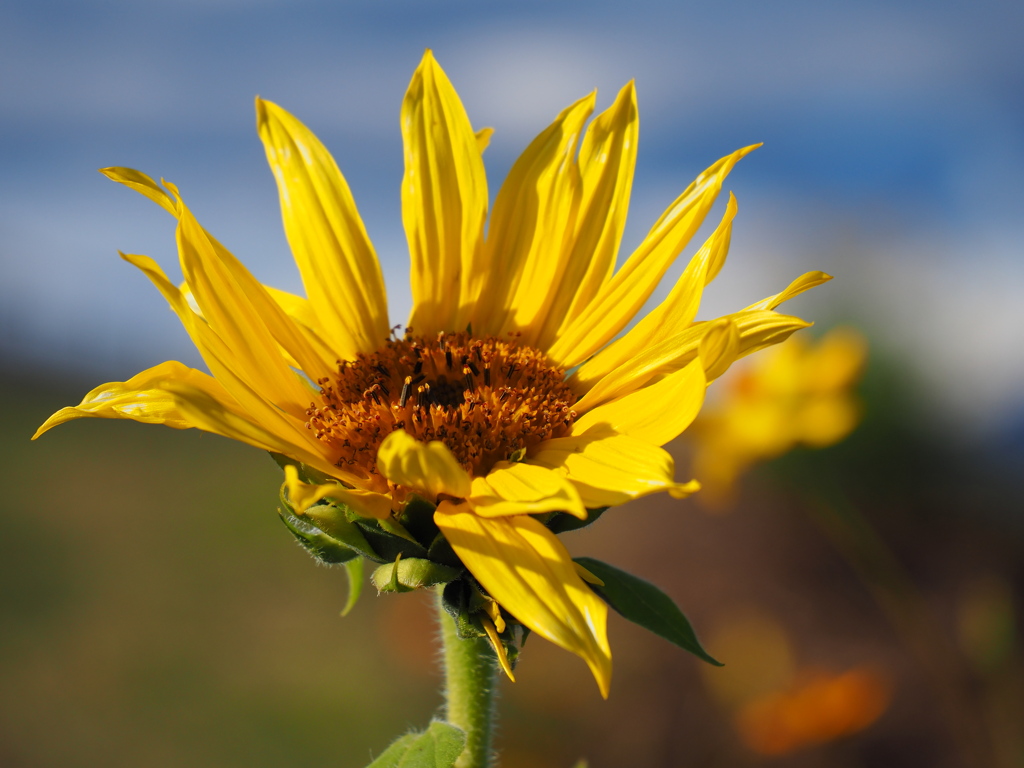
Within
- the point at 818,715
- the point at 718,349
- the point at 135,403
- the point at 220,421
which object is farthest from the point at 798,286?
the point at 818,715

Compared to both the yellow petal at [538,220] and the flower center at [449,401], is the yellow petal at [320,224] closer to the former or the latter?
the flower center at [449,401]

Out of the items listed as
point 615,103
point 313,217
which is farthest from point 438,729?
point 615,103

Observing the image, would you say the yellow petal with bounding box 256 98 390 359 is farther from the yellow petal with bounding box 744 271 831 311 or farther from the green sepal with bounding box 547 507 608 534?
the yellow petal with bounding box 744 271 831 311

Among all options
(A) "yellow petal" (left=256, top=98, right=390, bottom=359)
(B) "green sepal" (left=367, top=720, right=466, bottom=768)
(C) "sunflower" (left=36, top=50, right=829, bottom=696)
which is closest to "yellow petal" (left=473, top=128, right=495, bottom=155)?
(C) "sunflower" (left=36, top=50, right=829, bottom=696)

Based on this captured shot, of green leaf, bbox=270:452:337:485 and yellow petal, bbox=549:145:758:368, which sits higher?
yellow petal, bbox=549:145:758:368

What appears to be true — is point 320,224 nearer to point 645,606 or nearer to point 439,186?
point 439,186

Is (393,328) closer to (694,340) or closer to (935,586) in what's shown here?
(694,340)
